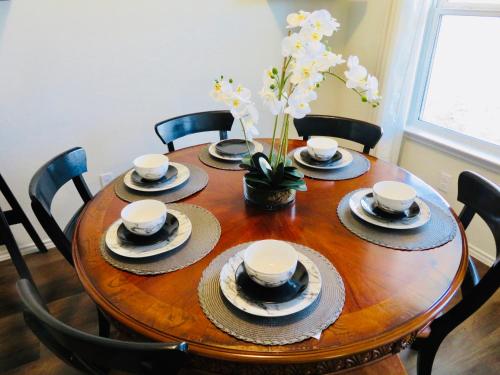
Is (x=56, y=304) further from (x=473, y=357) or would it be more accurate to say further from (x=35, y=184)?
(x=473, y=357)

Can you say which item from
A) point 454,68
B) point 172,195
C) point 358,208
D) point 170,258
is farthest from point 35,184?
point 454,68

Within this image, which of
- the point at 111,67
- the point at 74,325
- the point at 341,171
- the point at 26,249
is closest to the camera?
the point at 341,171

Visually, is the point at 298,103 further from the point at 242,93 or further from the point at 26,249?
the point at 26,249

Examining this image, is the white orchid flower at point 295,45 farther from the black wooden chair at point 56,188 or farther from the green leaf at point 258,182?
the black wooden chair at point 56,188

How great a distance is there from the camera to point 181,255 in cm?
95

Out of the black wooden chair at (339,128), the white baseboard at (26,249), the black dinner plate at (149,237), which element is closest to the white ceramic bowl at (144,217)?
the black dinner plate at (149,237)

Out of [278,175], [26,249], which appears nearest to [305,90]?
[278,175]

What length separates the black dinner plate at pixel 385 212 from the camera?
1.08m

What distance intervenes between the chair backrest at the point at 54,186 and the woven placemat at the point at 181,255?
0.82 feet

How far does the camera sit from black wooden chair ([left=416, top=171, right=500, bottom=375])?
95 centimetres

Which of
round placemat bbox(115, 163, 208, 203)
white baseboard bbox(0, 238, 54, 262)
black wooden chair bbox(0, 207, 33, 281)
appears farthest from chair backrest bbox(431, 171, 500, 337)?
white baseboard bbox(0, 238, 54, 262)

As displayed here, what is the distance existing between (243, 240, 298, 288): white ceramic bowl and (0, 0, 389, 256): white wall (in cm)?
156

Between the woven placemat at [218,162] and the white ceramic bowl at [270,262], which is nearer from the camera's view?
the white ceramic bowl at [270,262]

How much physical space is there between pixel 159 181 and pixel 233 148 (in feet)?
1.34
